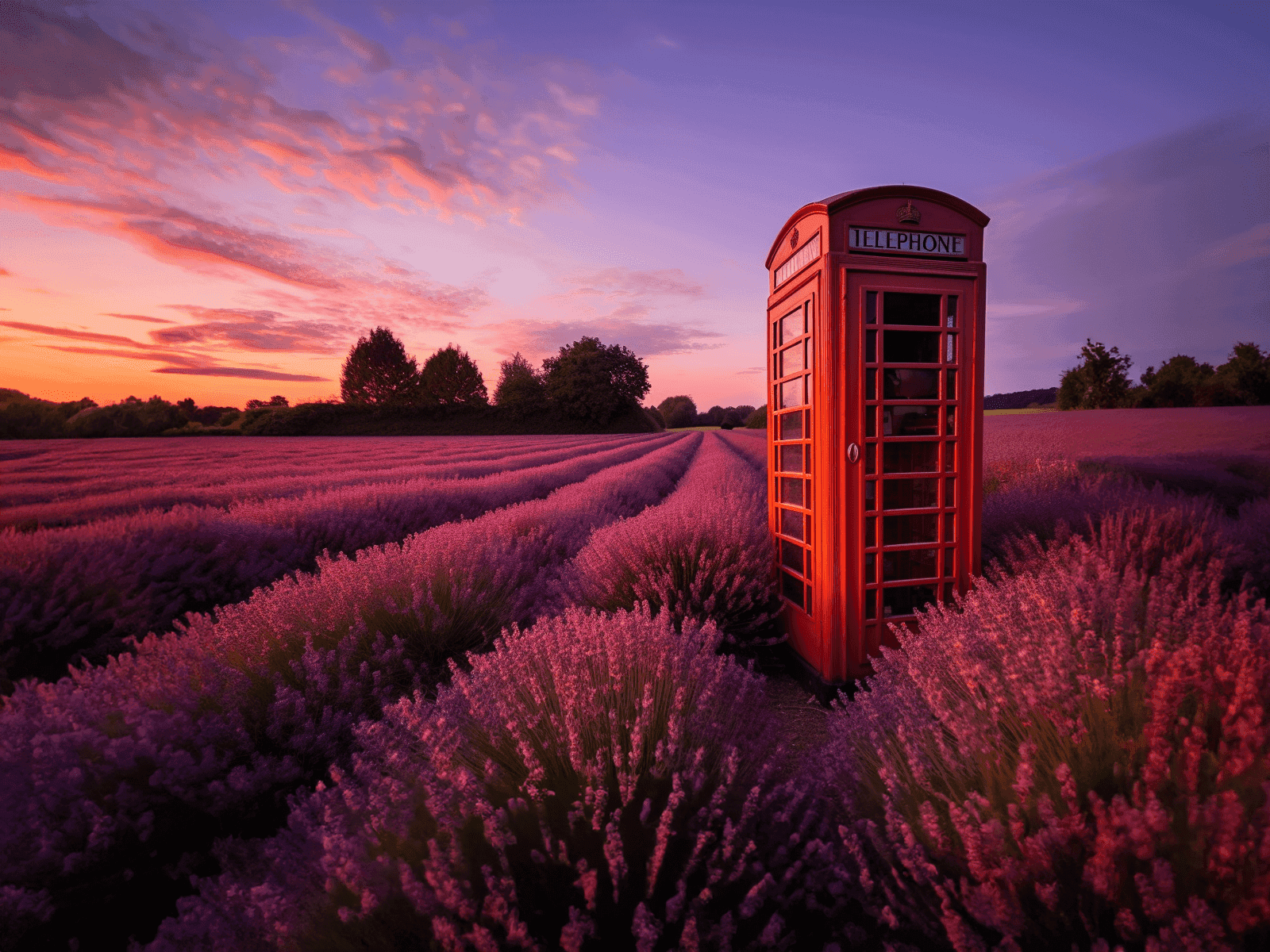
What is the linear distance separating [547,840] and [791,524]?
273cm

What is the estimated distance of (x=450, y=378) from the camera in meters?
60.4

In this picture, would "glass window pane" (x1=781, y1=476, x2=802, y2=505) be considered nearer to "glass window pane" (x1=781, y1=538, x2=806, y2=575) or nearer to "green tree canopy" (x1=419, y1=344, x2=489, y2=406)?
"glass window pane" (x1=781, y1=538, x2=806, y2=575)

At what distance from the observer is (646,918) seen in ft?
3.42

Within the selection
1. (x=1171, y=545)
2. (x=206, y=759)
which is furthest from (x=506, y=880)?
(x=1171, y=545)

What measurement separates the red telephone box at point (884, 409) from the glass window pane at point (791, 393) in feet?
0.13

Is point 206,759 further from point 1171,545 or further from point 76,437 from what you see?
point 76,437

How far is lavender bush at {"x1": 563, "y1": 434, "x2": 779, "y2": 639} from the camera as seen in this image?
339 centimetres

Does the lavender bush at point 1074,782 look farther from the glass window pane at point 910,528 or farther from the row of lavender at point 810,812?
the glass window pane at point 910,528

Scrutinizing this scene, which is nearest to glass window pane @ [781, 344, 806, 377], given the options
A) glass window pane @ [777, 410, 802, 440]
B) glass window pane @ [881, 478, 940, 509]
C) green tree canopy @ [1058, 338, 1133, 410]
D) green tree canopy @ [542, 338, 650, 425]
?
glass window pane @ [777, 410, 802, 440]

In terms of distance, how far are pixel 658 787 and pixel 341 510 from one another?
5.08 metres

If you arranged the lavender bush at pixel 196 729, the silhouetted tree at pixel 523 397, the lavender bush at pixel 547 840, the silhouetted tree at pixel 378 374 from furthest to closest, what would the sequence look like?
the silhouetted tree at pixel 378 374 < the silhouetted tree at pixel 523 397 < the lavender bush at pixel 196 729 < the lavender bush at pixel 547 840

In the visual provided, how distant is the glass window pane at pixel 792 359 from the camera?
124 inches

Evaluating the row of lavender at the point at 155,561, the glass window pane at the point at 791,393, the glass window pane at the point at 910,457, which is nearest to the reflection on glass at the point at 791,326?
the glass window pane at the point at 791,393

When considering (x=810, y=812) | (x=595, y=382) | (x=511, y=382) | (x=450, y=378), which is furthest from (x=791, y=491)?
(x=450, y=378)
